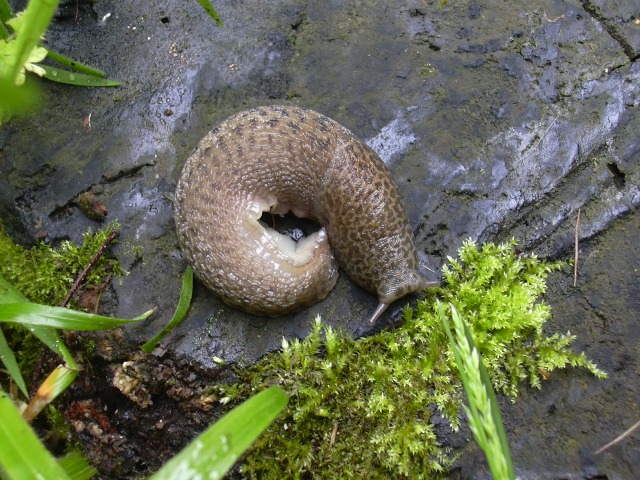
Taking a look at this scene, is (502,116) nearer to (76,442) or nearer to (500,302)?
(500,302)

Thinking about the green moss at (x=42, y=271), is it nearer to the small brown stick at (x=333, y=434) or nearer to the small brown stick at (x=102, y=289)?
the small brown stick at (x=102, y=289)

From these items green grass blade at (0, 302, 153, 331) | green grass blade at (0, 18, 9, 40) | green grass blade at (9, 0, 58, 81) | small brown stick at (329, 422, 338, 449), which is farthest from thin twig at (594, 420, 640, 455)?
green grass blade at (0, 18, 9, 40)

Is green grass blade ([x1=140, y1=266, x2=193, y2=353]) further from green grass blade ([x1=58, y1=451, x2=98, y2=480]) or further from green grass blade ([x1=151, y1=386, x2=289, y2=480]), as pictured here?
green grass blade ([x1=151, y1=386, x2=289, y2=480])

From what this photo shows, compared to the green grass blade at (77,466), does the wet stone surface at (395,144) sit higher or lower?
higher

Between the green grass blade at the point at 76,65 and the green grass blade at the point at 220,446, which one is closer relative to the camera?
the green grass blade at the point at 220,446

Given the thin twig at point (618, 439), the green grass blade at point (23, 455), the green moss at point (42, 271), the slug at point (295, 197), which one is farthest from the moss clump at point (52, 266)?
the thin twig at point (618, 439)

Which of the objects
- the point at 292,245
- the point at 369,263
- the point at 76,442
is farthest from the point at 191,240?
the point at 76,442
